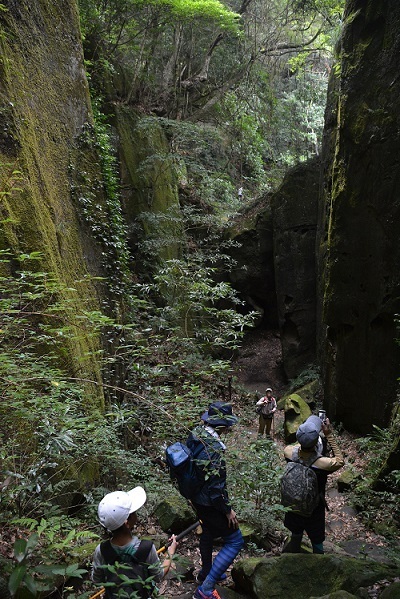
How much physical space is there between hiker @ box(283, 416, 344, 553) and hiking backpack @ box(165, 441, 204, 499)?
3.41 ft

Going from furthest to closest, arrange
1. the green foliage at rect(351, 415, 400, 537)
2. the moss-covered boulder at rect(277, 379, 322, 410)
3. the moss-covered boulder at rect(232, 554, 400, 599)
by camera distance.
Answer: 1. the moss-covered boulder at rect(277, 379, 322, 410)
2. the green foliage at rect(351, 415, 400, 537)
3. the moss-covered boulder at rect(232, 554, 400, 599)

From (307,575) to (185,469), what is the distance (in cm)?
136

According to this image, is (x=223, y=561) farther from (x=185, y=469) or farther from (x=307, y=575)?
(x=185, y=469)

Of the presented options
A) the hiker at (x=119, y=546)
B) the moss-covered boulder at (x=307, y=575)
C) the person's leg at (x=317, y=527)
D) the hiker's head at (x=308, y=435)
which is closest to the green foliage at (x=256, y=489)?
the person's leg at (x=317, y=527)

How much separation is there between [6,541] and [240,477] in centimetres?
276

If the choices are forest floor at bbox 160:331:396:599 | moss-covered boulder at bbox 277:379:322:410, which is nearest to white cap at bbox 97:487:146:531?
forest floor at bbox 160:331:396:599

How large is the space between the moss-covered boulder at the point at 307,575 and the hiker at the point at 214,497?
0.27m

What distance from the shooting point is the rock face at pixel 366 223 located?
8.47 meters

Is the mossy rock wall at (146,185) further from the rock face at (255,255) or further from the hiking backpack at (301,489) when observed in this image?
the hiking backpack at (301,489)

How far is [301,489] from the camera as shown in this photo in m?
3.73

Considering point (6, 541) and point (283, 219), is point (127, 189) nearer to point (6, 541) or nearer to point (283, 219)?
point (283, 219)

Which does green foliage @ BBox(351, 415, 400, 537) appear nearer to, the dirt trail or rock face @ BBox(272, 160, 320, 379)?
the dirt trail

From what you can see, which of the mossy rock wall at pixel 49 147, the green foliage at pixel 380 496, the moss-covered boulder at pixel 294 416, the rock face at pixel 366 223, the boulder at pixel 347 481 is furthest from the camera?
the moss-covered boulder at pixel 294 416

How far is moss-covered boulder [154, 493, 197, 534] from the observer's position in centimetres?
498
